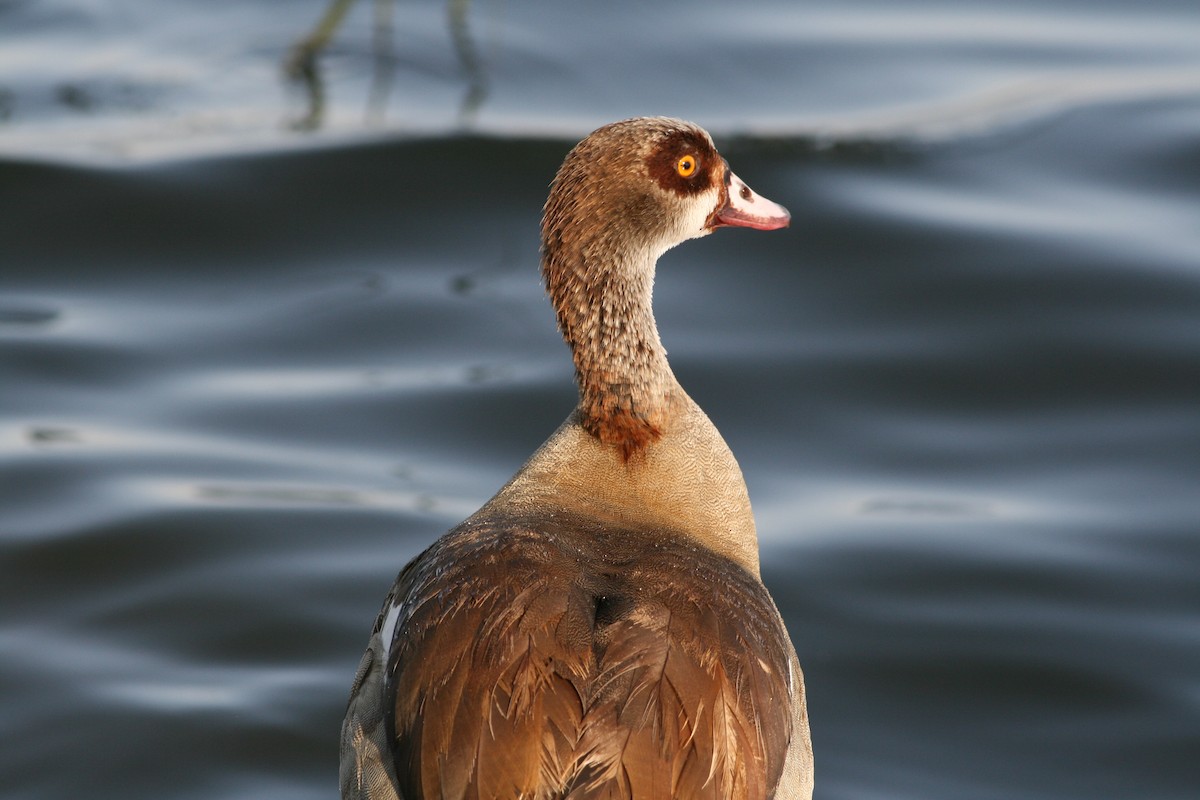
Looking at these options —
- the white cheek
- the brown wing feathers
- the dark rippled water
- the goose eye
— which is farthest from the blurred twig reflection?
the brown wing feathers

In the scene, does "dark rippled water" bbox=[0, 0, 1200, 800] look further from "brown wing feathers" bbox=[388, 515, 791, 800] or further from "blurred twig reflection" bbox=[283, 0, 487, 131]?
"brown wing feathers" bbox=[388, 515, 791, 800]

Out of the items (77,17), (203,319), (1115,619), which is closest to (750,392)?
(1115,619)

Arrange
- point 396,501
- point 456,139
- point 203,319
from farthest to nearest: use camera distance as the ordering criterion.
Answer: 1. point 456,139
2. point 203,319
3. point 396,501

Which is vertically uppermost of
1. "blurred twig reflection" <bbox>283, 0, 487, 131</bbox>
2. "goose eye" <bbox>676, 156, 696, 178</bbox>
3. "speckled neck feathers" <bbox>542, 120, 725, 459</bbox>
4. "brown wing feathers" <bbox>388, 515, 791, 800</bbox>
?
"blurred twig reflection" <bbox>283, 0, 487, 131</bbox>

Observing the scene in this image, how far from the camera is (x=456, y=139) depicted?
11.1m

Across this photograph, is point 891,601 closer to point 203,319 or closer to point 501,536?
point 501,536

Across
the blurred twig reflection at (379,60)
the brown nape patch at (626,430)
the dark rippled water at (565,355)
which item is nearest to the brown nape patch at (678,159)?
the brown nape patch at (626,430)

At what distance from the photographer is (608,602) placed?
15.0 ft

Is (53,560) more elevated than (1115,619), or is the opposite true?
(1115,619)

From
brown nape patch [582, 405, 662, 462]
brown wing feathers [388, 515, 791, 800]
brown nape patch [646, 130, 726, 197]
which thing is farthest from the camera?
brown nape patch [646, 130, 726, 197]

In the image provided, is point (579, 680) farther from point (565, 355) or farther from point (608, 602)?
point (565, 355)

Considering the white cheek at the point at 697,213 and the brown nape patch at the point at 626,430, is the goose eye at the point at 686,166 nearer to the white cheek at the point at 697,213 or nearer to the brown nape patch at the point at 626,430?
the white cheek at the point at 697,213

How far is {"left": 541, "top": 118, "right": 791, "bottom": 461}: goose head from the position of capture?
5.69 m

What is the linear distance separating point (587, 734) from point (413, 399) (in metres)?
5.02
